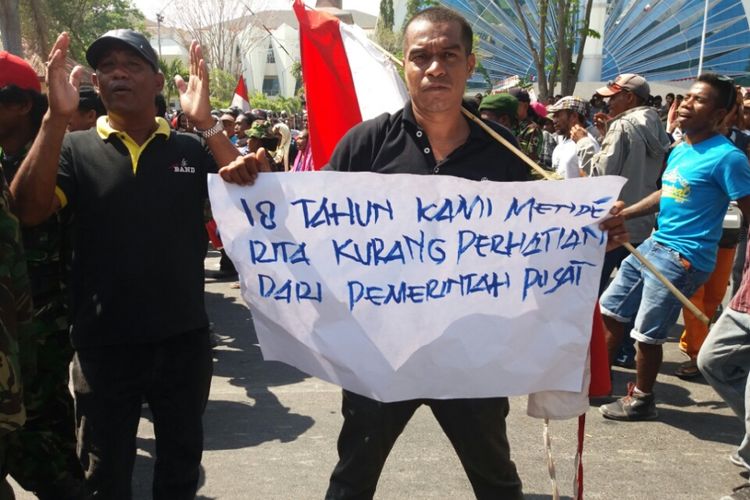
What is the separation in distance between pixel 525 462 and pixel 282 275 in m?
2.02

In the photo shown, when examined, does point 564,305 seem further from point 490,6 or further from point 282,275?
point 490,6

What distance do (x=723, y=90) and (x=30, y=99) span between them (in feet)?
11.3

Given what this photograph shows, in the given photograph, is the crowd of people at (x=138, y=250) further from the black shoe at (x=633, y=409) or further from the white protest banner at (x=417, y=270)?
the black shoe at (x=633, y=409)

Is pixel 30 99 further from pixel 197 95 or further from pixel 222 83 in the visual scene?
pixel 222 83

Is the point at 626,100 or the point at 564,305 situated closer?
the point at 564,305

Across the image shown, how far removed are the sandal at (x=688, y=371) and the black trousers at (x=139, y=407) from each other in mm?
3719

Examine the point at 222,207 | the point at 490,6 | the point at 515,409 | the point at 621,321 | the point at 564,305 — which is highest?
the point at 490,6

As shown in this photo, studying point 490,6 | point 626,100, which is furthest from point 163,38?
point 626,100

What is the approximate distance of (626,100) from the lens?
536cm

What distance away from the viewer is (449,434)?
98.9 inches

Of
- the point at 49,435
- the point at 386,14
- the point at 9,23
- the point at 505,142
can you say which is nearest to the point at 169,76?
the point at 9,23

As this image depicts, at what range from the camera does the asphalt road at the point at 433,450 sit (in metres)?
3.57

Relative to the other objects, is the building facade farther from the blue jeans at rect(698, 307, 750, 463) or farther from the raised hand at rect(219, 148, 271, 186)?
the raised hand at rect(219, 148, 271, 186)

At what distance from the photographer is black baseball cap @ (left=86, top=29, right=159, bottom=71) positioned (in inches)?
103
